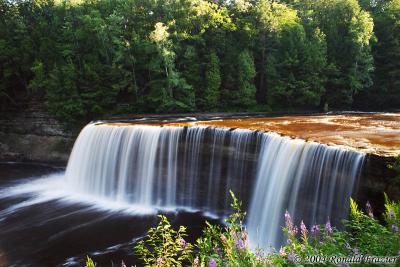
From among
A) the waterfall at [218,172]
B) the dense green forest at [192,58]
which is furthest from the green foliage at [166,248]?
the dense green forest at [192,58]

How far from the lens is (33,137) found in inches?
941

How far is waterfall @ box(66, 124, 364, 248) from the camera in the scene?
10.1 metres

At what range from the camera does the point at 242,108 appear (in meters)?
26.9

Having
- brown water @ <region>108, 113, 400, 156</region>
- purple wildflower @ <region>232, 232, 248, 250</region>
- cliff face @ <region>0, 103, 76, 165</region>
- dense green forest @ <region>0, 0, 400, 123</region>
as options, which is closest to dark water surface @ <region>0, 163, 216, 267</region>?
cliff face @ <region>0, 103, 76, 165</region>

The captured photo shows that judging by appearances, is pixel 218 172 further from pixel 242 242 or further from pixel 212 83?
pixel 212 83

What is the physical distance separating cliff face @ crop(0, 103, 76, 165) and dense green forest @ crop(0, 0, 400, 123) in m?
1.04

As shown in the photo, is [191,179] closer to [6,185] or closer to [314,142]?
[314,142]

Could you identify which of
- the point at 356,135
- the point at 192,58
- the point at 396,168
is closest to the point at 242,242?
the point at 396,168

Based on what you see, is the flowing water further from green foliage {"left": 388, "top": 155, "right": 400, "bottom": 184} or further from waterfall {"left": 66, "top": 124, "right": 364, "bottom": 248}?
green foliage {"left": 388, "top": 155, "right": 400, "bottom": 184}

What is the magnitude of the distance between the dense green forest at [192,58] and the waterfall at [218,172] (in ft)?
23.5

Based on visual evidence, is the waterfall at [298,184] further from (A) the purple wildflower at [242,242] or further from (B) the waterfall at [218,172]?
(A) the purple wildflower at [242,242]

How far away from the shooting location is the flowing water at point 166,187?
10.4 m

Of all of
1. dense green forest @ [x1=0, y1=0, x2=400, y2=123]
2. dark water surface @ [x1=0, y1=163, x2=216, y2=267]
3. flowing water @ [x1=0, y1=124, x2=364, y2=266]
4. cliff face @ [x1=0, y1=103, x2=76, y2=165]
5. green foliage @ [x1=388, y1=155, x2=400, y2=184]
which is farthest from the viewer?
dense green forest @ [x1=0, y1=0, x2=400, y2=123]

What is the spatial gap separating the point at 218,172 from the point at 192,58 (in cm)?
1417
